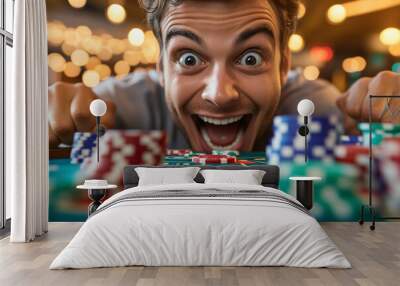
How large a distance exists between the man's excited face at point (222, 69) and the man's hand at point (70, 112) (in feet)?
3.03

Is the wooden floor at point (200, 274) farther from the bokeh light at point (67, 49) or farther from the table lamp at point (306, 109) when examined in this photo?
the bokeh light at point (67, 49)

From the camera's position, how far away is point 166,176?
19.5 ft

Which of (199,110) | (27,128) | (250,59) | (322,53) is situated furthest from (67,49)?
(322,53)

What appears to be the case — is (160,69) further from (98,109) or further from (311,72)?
(311,72)

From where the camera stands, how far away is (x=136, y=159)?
6.59m

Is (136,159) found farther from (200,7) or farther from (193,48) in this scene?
(200,7)

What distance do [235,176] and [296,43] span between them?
1.91m

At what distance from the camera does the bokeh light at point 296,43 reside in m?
6.64

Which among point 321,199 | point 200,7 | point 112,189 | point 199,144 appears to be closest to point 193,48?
point 200,7

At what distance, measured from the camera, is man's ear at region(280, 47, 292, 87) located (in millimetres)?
6621

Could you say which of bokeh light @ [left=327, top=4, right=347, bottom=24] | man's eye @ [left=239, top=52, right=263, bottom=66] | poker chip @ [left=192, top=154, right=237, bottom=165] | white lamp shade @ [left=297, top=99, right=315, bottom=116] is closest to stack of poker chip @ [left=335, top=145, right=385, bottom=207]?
white lamp shade @ [left=297, top=99, right=315, bottom=116]

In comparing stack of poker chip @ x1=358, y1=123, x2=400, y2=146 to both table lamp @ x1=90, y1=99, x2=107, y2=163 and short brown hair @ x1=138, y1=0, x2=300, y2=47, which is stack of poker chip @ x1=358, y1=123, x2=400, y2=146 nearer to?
short brown hair @ x1=138, y1=0, x2=300, y2=47

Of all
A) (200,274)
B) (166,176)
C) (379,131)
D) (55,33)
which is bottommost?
(200,274)

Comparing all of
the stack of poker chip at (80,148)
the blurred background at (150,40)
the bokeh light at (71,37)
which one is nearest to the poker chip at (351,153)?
the blurred background at (150,40)
